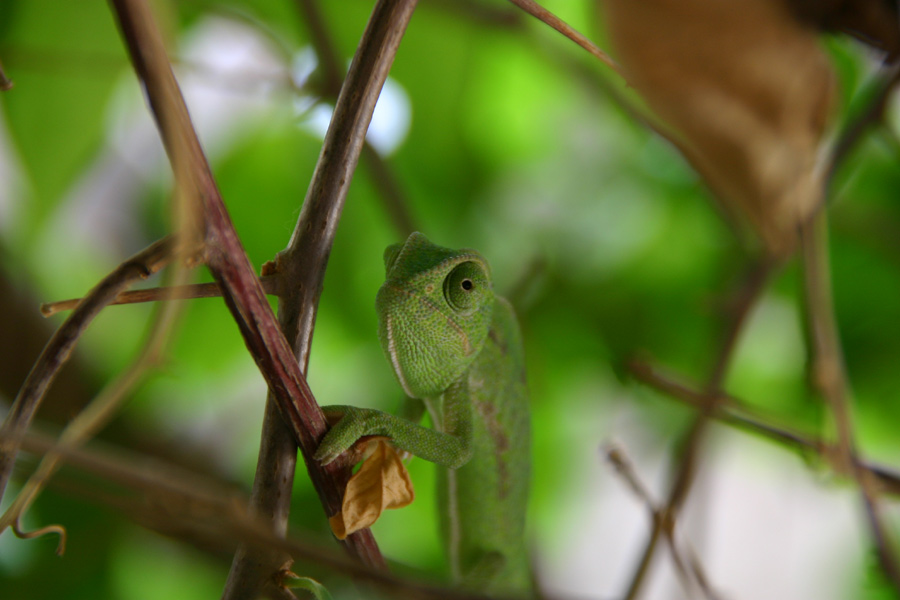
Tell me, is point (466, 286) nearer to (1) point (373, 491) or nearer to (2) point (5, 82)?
(1) point (373, 491)

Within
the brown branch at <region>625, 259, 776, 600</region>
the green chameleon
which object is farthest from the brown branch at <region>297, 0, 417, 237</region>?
the brown branch at <region>625, 259, 776, 600</region>

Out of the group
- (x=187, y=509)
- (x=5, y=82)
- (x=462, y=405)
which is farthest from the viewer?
(x=462, y=405)

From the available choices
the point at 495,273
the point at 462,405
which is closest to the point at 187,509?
the point at 462,405

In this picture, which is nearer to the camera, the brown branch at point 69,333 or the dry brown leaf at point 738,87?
the brown branch at point 69,333

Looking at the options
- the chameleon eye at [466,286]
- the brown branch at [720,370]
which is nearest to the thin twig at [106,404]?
the chameleon eye at [466,286]

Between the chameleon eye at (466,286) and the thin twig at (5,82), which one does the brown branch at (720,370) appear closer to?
the chameleon eye at (466,286)

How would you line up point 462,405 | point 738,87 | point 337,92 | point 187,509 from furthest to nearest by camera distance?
point 337,92, point 462,405, point 738,87, point 187,509
